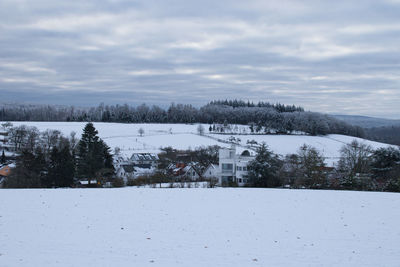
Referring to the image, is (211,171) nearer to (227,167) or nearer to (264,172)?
(227,167)

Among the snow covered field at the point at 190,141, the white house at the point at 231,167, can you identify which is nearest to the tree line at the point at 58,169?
the white house at the point at 231,167

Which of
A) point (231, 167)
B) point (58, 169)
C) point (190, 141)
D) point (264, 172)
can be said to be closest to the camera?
point (58, 169)

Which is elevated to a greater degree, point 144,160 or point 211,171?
point 211,171

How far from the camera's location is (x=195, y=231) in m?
9.19

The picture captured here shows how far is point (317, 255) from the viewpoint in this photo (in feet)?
24.3

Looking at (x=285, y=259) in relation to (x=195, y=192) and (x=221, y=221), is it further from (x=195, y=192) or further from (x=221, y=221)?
(x=195, y=192)

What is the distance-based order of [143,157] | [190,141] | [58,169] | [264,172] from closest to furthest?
[58,169] < [264,172] < [143,157] < [190,141]

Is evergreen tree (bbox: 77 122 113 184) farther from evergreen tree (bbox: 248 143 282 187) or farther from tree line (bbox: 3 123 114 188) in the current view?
evergreen tree (bbox: 248 143 282 187)

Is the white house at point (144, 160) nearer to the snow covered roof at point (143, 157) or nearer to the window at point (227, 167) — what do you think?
Answer: the snow covered roof at point (143, 157)

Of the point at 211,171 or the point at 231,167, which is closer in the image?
the point at 231,167

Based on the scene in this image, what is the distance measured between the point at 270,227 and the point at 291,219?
142cm

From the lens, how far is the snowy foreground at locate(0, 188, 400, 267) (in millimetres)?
7102

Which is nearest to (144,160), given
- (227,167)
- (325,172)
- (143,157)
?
(143,157)

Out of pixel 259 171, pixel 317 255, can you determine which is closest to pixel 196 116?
pixel 259 171
